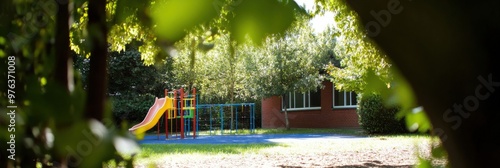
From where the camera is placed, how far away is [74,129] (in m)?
0.38

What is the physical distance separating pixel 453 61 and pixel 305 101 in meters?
31.4

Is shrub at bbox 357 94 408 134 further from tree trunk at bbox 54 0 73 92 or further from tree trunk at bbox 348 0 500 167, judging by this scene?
tree trunk at bbox 54 0 73 92

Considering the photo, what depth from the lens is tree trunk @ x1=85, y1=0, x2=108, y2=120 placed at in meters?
0.52

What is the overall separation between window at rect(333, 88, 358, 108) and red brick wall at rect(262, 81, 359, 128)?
0.78 feet

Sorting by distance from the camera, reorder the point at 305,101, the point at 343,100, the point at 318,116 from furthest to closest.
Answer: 1. the point at 305,101
2. the point at 318,116
3. the point at 343,100

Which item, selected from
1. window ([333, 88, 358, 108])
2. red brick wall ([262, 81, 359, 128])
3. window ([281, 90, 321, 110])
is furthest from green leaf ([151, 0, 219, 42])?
window ([281, 90, 321, 110])

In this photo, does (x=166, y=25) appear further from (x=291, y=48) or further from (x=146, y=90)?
(x=146, y=90)

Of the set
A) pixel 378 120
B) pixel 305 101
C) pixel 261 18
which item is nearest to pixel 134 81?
pixel 305 101

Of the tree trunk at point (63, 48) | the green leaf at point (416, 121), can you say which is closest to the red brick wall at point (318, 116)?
the green leaf at point (416, 121)

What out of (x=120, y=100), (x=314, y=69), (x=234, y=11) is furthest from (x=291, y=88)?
(x=234, y=11)

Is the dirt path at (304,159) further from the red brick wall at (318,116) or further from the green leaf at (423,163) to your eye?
the red brick wall at (318,116)

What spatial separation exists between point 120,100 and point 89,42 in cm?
3228

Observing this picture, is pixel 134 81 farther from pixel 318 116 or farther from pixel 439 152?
pixel 439 152

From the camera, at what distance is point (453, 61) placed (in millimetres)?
557
